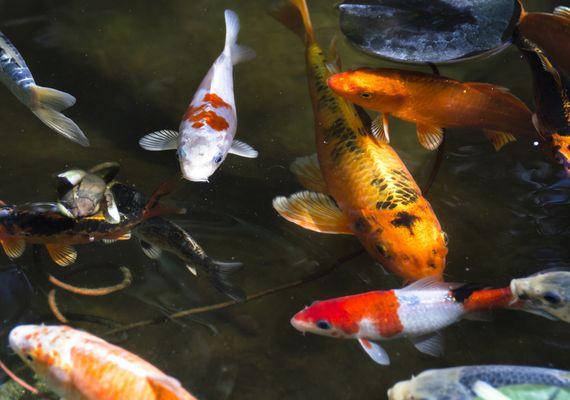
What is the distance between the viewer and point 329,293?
10.0 ft

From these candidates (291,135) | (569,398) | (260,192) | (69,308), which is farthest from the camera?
(291,135)

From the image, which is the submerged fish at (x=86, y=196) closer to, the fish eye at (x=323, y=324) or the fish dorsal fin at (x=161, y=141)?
the fish dorsal fin at (x=161, y=141)

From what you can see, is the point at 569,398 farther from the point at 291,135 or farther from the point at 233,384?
the point at 291,135

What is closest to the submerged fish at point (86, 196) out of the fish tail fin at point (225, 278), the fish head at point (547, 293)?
the fish tail fin at point (225, 278)

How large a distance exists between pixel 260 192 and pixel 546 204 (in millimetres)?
1673

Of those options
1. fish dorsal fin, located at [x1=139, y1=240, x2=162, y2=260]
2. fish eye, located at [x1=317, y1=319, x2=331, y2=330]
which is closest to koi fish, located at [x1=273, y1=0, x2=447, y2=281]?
fish eye, located at [x1=317, y1=319, x2=331, y2=330]

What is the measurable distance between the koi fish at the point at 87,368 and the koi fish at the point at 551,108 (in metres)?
2.20

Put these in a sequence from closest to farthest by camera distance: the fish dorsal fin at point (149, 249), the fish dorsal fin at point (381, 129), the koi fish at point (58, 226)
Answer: the koi fish at point (58, 226) → the fish dorsal fin at point (149, 249) → the fish dorsal fin at point (381, 129)

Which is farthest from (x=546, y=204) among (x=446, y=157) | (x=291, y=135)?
(x=291, y=135)

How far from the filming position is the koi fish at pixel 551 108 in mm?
2926

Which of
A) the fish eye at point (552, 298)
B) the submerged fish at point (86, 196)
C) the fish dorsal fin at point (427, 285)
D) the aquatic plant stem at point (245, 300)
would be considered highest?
the submerged fish at point (86, 196)

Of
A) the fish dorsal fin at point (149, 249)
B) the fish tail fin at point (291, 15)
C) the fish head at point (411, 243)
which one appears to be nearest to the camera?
the fish head at point (411, 243)

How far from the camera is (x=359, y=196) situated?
282 cm

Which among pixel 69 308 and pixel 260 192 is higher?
pixel 260 192
